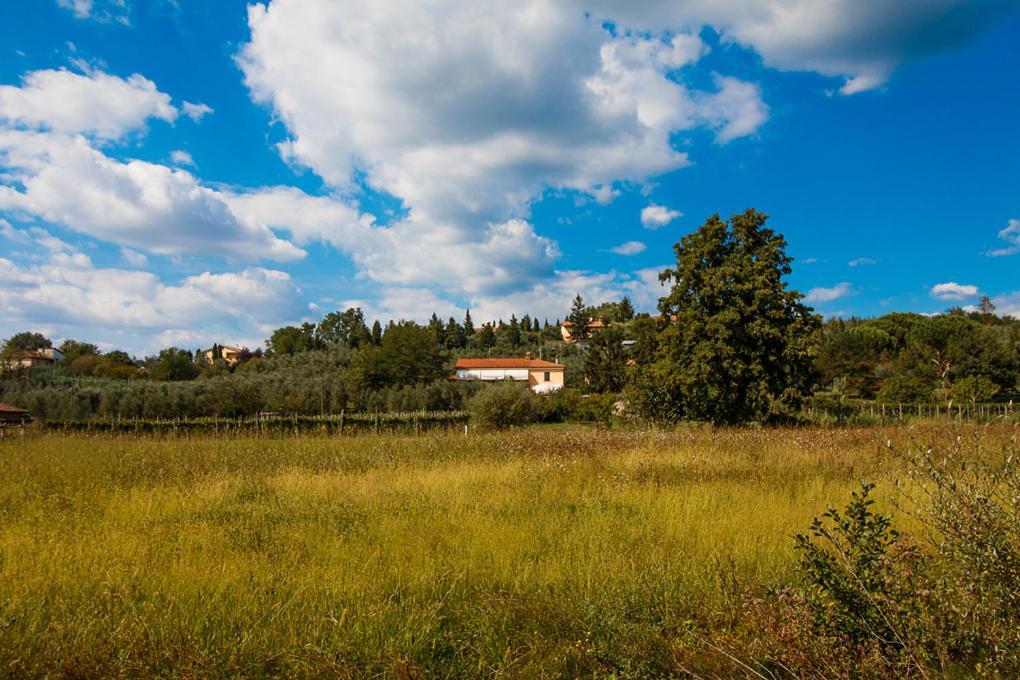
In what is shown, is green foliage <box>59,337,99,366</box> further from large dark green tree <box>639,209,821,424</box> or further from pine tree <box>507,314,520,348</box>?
large dark green tree <box>639,209,821,424</box>

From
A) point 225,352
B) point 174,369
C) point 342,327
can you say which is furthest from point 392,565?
point 225,352

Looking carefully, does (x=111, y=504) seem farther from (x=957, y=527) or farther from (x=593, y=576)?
(x=957, y=527)

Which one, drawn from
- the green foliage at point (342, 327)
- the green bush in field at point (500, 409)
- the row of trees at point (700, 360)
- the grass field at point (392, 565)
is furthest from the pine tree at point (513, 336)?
the grass field at point (392, 565)

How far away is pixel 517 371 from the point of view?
69.2 m

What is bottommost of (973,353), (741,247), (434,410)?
(434,410)

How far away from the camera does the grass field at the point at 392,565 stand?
Answer: 128 inches

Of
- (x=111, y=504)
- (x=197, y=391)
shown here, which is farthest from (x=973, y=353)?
A: (x=197, y=391)

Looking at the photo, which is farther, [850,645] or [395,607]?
[395,607]

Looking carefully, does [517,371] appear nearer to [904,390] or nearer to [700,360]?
[904,390]

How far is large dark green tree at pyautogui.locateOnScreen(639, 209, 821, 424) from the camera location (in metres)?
23.8

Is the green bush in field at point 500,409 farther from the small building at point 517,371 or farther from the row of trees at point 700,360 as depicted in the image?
the small building at point 517,371

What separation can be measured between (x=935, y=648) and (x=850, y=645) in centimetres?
40

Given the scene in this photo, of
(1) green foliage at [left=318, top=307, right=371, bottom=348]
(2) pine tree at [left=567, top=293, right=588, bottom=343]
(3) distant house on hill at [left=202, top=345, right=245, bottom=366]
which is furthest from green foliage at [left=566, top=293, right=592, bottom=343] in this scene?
(3) distant house on hill at [left=202, top=345, right=245, bottom=366]

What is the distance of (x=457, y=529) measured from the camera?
227 inches
